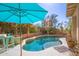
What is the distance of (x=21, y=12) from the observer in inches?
242

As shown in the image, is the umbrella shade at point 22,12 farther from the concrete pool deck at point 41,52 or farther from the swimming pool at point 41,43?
the concrete pool deck at point 41,52

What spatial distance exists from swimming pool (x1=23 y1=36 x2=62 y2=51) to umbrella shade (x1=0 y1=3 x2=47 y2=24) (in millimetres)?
502

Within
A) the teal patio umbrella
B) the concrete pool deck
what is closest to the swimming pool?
the concrete pool deck

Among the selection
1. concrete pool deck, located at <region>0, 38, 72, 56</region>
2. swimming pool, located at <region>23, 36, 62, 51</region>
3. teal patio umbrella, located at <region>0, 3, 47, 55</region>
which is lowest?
concrete pool deck, located at <region>0, 38, 72, 56</region>

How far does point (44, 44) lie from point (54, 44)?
0.26 metres

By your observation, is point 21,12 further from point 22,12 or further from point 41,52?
point 41,52

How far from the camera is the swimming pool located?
20.1ft

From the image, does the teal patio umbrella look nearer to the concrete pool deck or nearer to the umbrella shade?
the umbrella shade

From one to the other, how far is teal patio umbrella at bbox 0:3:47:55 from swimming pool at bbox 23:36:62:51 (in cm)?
50

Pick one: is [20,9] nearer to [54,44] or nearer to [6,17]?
[6,17]

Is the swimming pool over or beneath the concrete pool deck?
over

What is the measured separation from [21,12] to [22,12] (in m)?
0.03

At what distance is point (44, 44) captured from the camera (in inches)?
243

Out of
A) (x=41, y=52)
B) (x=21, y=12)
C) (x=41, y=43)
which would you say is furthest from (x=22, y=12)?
(x=41, y=52)
